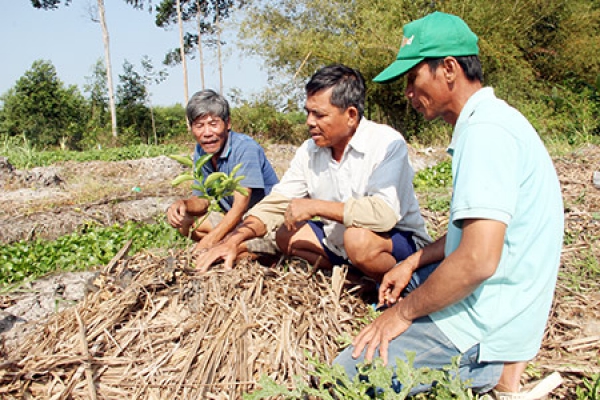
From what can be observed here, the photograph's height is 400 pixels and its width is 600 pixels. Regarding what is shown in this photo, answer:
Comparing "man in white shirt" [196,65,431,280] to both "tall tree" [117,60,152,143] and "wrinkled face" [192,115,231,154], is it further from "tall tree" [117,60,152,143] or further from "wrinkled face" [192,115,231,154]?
"tall tree" [117,60,152,143]

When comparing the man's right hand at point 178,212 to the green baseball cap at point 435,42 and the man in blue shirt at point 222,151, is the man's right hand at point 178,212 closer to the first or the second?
the man in blue shirt at point 222,151

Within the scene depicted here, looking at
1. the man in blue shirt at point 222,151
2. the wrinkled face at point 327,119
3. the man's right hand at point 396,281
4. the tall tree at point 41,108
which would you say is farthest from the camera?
the tall tree at point 41,108

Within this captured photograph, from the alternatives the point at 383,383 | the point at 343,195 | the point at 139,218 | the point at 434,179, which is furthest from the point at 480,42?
the point at 383,383

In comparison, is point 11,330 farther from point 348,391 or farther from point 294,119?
point 294,119

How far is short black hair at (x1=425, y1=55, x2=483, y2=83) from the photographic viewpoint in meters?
1.81

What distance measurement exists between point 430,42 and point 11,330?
2.68 m

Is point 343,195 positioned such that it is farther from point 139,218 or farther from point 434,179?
point 434,179

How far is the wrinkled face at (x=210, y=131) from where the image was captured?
11.5ft

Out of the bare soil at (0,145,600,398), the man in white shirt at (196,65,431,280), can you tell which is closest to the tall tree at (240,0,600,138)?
the bare soil at (0,145,600,398)

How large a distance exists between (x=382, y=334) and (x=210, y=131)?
208 centimetres

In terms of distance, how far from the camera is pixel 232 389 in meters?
2.01

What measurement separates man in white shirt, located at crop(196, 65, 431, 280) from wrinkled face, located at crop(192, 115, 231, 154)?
0.79 m

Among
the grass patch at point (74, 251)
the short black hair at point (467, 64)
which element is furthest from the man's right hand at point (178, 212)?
the short black hair at point (467, 64)

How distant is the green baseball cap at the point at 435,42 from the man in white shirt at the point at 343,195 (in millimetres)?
774
